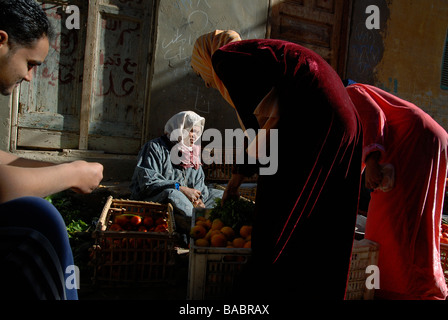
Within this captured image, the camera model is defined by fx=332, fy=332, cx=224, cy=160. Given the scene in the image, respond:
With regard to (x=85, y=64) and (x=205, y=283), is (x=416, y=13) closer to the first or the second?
(x=85, y=64)

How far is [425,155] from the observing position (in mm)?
2287

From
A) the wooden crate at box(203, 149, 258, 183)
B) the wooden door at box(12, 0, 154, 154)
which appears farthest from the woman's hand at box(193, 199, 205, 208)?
the wooden door at box(12, 0, 154, 154)

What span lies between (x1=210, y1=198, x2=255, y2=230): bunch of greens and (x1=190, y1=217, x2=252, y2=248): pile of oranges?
41 mm

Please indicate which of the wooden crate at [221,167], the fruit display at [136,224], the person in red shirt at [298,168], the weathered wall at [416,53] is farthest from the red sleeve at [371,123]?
the weathered wall at [416,53]

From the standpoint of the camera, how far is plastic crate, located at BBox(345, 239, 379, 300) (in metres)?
2.17

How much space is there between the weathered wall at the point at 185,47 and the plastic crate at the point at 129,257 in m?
2.51

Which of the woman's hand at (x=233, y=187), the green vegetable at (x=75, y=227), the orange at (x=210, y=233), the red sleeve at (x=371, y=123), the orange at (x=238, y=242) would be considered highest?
the red sleeve at (x=371, y=123)

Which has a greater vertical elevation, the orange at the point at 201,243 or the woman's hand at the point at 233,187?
the woman's hand at the point at 233,187

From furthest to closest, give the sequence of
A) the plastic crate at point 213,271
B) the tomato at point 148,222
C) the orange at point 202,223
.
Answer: the tomato at point 148,222, the orange at point 202,223, the plastic crate at point 213,271

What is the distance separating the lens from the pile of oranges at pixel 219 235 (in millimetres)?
2104

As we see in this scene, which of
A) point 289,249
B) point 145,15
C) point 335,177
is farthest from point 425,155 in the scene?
point 145,15

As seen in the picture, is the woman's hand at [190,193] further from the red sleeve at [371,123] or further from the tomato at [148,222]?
the red sleeve at [371,123]

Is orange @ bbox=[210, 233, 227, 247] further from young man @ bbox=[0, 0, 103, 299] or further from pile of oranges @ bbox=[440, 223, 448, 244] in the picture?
pile of oranges @ bbox=[440, 223, 448, 244]

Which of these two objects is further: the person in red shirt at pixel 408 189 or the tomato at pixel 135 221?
the tomato at pixel 135 221
